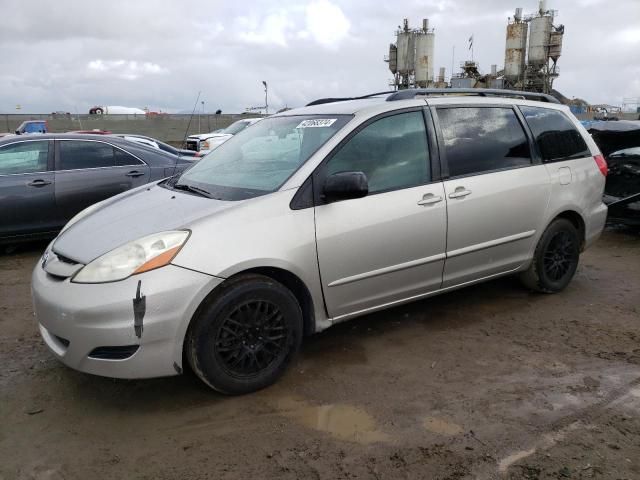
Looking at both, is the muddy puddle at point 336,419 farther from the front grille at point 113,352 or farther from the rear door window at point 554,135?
the rear door window at point 554,135

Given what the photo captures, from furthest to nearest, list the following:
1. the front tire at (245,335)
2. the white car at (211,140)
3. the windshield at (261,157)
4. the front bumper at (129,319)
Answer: the white car at (211,140) → the windshield at (261,157) → the front tire at (245,335) → the front bumper at (129,319)

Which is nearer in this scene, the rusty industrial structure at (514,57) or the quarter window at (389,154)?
the quarter window at (389,154)

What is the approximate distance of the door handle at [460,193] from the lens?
3738 mm

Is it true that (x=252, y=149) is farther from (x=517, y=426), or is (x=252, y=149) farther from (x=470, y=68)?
(x=470, y=68)

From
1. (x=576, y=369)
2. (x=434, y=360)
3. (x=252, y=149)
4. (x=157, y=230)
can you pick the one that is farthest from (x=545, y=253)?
(x=157, y=230)

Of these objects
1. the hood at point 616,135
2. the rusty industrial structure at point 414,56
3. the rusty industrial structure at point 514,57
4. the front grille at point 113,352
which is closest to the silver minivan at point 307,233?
the front grille at point 113,352

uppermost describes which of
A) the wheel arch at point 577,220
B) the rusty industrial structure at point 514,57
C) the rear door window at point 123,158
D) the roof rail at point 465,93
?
the rusty industrial structure at point 514,57

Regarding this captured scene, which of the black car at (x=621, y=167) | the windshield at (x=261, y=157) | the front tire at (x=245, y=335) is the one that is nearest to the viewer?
the front tire at (x=245, y=335)

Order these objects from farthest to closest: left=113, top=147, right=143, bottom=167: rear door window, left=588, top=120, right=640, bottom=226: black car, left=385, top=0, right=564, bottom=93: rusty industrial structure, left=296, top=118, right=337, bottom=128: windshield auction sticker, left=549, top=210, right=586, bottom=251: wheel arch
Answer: left=385, top=0, right=564, bottom=93: rusty industrial structure < left=113, top=147, right=143, bottom=167: rear door window < left=588, top=120, right=640, bottom=226: black car < left=549, top=210, right=586, bottom=251: wheel arch < left=296, top=118, right=337, bottom=128: windshield auction sticker

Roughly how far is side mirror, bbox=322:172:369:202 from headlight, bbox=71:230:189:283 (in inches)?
34.4

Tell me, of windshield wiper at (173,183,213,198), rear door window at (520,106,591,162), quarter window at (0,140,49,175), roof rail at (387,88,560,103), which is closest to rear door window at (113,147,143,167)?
quarter window at (0,140,49,175)

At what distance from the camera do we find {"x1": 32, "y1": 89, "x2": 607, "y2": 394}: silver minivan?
274cm

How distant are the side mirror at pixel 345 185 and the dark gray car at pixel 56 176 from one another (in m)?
4.25

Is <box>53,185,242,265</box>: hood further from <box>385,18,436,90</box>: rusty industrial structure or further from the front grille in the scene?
<box>385,18,436,90</box>: rusty industrial structure
